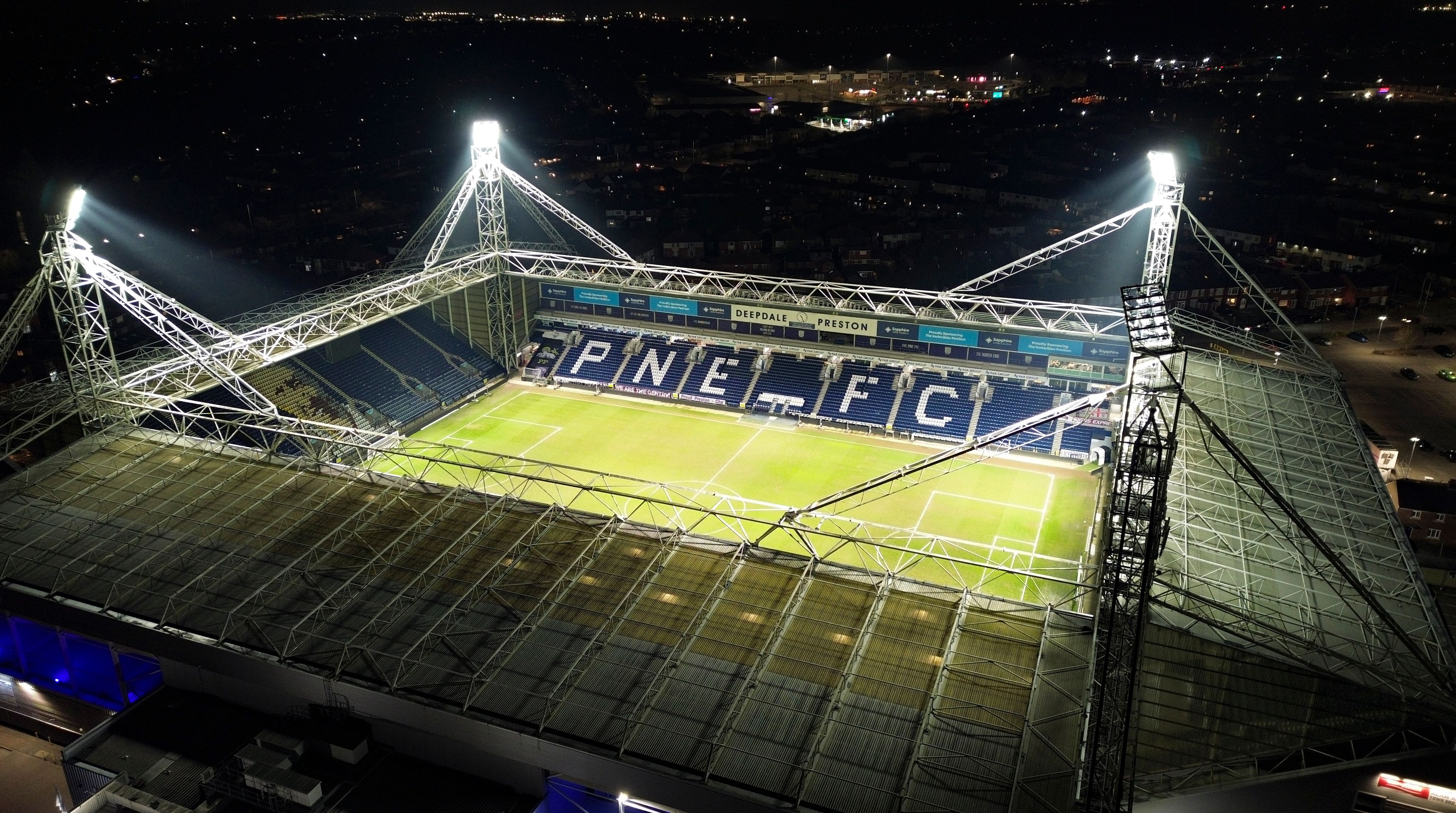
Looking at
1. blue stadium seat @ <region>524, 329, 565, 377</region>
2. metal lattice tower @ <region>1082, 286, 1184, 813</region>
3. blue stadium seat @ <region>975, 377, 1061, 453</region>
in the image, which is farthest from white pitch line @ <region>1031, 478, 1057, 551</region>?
blue stadium seat @ <region>524, 329, 565, 377</region>

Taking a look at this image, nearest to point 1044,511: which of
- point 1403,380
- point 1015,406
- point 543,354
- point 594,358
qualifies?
point 1015,406

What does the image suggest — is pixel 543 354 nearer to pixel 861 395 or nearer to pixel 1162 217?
pixel 861 395

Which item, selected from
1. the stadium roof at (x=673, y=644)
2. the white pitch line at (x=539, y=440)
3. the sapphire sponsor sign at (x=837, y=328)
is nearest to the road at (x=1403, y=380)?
the sapphire sponsor sign at (x=837, y=328)

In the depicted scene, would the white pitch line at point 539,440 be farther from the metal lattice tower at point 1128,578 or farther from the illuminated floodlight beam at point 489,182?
the metal lattice tower at point 1128,578

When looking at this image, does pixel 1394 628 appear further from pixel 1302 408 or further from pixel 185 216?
pixel 185 216

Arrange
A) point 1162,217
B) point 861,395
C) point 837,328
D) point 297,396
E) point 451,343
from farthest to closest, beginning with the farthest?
point 451,343
point 837,328
point 861,395
point 297,396
point 1162,217
